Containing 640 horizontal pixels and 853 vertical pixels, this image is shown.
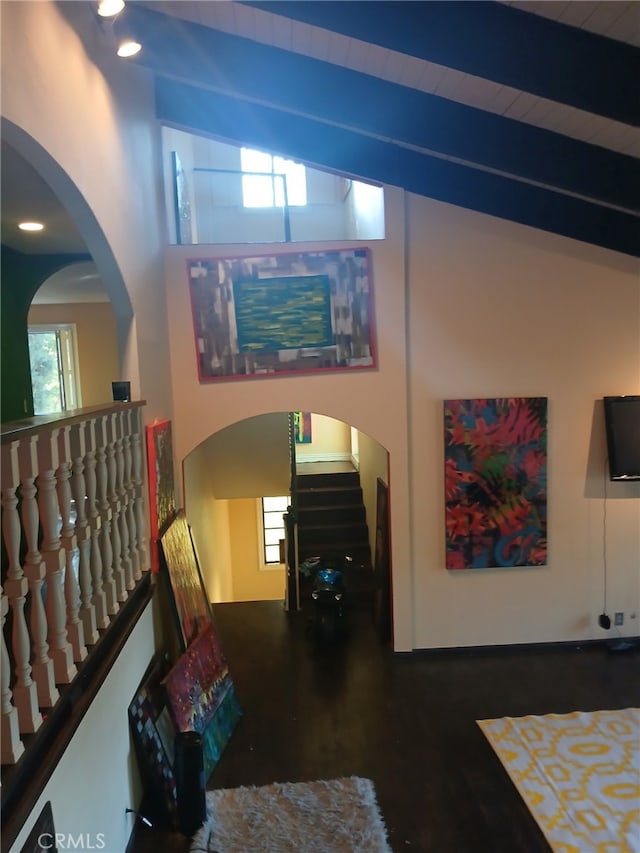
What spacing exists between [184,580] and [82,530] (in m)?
1.48

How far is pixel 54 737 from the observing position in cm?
180

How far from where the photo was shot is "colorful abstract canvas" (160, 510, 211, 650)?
3330 millimetres

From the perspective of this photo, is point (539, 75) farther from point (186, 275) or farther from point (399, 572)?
point (399, 572)

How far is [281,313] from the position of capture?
13.4ft

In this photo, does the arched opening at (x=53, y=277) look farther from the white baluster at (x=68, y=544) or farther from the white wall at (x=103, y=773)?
the white wall at (x=103, y=773)

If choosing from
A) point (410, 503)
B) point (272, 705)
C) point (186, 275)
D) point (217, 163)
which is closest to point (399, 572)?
point (410, 503)

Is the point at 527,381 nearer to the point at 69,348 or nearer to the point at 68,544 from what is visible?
the point at 68,544

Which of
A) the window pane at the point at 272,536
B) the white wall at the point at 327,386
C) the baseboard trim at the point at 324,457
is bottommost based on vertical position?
the window pane at the point at 272,536

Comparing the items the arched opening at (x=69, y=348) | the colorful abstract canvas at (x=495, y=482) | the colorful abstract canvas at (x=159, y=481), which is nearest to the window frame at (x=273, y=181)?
the arched opening at (x=69, y=348)

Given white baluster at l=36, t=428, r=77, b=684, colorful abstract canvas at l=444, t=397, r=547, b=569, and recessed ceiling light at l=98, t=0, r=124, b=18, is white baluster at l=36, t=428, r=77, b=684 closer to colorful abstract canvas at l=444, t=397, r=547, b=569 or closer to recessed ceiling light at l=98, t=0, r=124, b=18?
recessed ceiling light at l=98, t=0, r=124, b=18

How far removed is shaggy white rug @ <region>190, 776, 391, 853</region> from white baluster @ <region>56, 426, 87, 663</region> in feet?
4.35

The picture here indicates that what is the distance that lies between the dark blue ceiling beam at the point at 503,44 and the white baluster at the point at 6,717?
2605mm

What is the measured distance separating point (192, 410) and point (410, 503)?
175cm

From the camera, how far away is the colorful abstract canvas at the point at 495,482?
13.9ft
